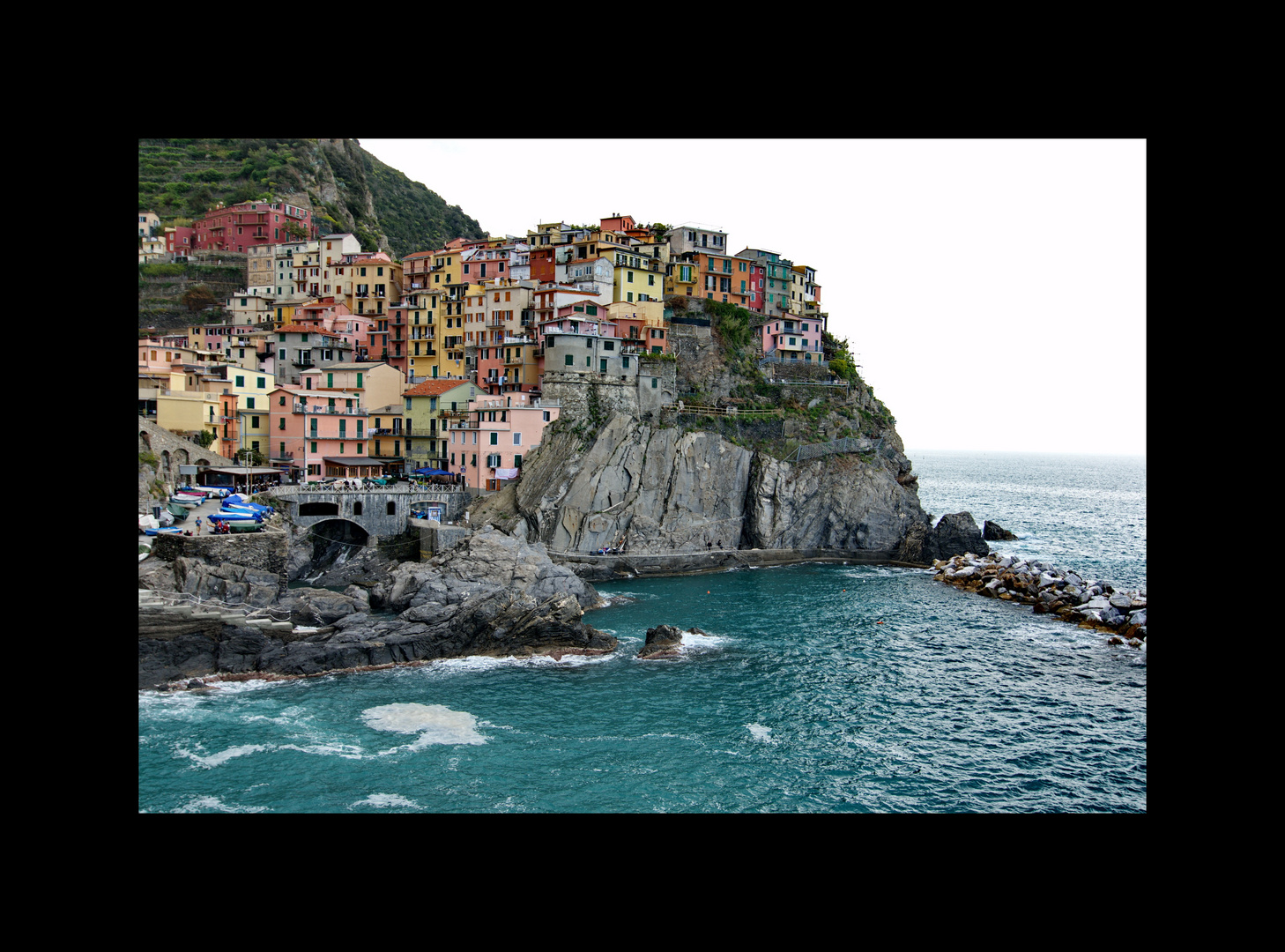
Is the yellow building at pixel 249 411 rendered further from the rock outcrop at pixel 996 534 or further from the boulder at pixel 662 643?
the rock outcrop at pixel 996 534

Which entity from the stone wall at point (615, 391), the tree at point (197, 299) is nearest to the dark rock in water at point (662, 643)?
the stone wall at point (615, 391)

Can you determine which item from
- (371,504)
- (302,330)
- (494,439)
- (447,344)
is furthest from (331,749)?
(302,330)

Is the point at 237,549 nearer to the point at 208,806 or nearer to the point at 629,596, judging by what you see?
the point at 629,596

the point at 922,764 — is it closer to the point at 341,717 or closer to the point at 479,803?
the point at 479,803
